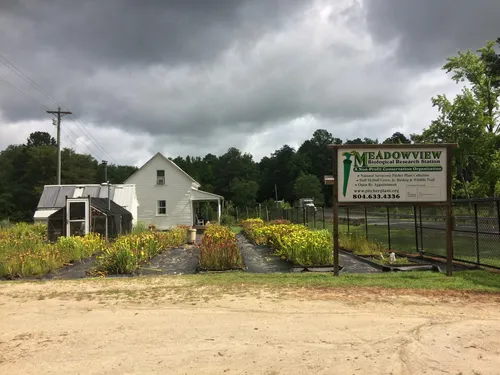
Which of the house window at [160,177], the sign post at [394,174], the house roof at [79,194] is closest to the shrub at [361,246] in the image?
the sign post at [394,174]

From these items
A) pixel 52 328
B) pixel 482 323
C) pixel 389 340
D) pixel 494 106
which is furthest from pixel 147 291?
pixel 494 106

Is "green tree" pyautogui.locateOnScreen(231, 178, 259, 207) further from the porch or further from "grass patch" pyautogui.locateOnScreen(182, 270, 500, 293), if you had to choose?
"grass patch" pyautogui.locateOnScreen(182, 270, 500, 293)

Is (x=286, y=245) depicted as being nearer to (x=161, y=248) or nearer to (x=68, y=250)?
(x=161, y=248)

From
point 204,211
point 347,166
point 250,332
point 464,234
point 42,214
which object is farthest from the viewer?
point 204,211

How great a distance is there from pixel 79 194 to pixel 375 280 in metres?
25.4

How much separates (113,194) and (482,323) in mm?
28265

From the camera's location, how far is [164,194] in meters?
37.4

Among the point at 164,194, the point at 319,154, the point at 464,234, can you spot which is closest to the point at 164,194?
the point at 164,194

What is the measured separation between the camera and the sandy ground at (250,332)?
170 inches

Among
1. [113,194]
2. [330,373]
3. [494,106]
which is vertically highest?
[494,106]

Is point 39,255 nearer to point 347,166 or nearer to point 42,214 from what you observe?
point 347,166

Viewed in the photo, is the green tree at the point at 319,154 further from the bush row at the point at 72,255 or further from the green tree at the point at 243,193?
the bush row at the point at 72,255

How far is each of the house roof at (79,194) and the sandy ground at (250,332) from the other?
2274 cm

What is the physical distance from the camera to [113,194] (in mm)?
30734
